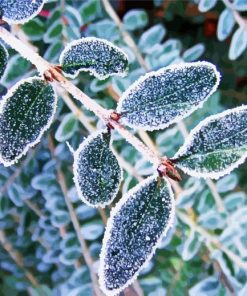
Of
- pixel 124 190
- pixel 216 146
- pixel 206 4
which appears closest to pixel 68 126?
pixel 124 190

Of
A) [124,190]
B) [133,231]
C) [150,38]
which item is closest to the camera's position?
[133,231]

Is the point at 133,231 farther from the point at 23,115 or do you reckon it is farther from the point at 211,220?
the point at 211,220

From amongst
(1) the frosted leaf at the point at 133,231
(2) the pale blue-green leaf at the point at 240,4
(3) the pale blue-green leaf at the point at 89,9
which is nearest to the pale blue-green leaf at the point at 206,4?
(2) the pale blue-green leaf at the point at 240,4

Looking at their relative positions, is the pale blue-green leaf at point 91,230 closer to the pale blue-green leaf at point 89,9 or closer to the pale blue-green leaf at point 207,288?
the pale blue-green leaf at point 207,288

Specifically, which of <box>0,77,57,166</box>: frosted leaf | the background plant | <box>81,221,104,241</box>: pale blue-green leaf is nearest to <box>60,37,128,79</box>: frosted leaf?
<box>0,77,57,166</box>: frosted leaf

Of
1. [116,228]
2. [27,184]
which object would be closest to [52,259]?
[27,184]

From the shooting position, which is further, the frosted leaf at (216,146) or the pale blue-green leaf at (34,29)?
the pale blue-green leaf at (34,29)
